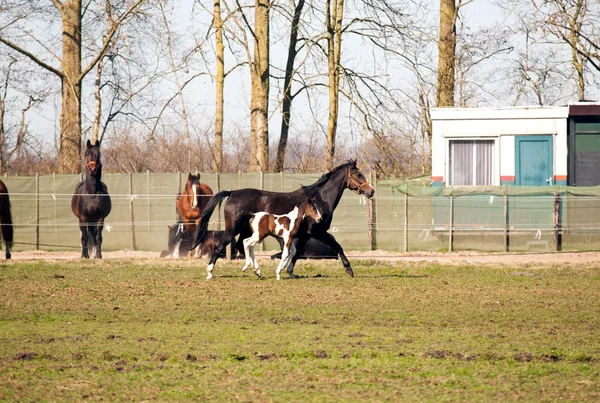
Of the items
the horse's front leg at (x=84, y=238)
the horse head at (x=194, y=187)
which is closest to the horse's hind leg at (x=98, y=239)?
the horse's front leg at (x=84, y=238)

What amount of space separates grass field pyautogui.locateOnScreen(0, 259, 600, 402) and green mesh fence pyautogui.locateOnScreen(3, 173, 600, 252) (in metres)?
7.14

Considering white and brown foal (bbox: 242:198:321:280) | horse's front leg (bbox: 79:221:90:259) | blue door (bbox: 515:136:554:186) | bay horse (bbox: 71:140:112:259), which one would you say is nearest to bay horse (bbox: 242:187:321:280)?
white and brown foal (bbox: 242:198:321:280)

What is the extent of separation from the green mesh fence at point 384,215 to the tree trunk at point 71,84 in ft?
8.77

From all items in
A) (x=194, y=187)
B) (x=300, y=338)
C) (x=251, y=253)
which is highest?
(x=194, y=187)

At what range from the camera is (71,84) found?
98.3 ft

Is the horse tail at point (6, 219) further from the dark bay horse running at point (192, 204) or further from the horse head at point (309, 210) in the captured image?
the horse head at point (309, 210)

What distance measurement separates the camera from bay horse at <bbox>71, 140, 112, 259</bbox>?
22109 mm

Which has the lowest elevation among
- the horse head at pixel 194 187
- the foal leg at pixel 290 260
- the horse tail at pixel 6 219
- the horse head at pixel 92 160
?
the foal leg at pixel 290 260

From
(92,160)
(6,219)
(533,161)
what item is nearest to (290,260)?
(92,160)

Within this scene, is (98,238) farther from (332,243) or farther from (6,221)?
(332,243)

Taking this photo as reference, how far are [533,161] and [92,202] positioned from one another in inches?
481

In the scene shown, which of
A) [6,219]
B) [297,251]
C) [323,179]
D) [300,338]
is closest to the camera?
[300,338]

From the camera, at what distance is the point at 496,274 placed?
725 inches

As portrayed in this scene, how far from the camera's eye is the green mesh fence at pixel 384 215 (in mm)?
24453
